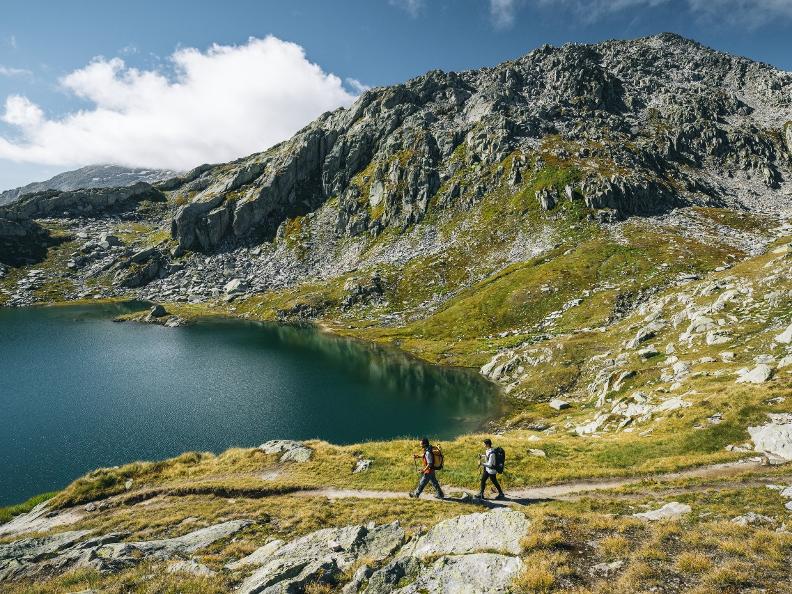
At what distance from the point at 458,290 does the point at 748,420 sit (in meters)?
120

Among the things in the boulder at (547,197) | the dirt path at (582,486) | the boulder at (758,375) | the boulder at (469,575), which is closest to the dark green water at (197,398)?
the boulder at (758,375)

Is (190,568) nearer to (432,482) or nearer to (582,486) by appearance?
(432,482)

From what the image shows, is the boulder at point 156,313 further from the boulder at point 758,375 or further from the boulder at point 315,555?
the boulder at point 758,375

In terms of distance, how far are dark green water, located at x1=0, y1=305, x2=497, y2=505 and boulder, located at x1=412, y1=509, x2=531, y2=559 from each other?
5020 centimetres

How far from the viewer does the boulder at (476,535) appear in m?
16.9

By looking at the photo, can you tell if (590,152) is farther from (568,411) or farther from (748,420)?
(748,420)

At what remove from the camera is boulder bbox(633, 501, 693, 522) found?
1972cm

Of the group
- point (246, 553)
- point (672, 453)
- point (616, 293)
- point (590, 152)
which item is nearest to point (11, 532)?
point (246, 553)

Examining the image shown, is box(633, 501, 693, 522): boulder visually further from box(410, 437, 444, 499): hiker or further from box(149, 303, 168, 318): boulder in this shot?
box(149, 303, 168, 318): boulder

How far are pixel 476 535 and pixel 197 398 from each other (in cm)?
8172

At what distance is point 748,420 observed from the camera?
1308 inches

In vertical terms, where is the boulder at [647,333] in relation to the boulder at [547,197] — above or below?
below

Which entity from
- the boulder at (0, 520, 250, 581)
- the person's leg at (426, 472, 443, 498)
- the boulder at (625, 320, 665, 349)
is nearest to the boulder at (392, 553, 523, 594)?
the person's leg at (426, 472, 443, 498)

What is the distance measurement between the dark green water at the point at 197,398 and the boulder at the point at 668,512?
162 feet
